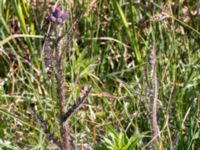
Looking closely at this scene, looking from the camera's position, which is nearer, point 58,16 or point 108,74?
point 58,16

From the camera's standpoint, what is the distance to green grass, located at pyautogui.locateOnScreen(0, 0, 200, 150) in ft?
6.30

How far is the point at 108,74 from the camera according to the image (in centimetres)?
221

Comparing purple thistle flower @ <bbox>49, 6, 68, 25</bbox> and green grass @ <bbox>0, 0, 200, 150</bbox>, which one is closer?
purple thistle flower @ <bbox>49, 6, 68, 25</bbox>

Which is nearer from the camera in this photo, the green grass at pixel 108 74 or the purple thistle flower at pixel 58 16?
the purple thistle flower at pixel 58 16

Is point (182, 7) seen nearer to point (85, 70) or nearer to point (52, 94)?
point (85, 70)

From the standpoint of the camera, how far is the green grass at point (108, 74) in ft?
6.30

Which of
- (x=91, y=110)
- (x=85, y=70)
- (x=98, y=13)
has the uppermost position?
(x=98, y=13)

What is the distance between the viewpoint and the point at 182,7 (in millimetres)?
2490

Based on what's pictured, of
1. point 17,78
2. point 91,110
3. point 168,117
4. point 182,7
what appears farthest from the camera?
point 182,7

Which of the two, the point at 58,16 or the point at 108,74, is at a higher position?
the point at 58,16

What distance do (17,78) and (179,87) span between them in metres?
0.63

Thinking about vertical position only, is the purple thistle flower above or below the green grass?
above

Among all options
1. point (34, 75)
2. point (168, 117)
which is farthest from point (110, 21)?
point (168, 117)

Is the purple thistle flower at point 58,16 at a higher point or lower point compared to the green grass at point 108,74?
higher
